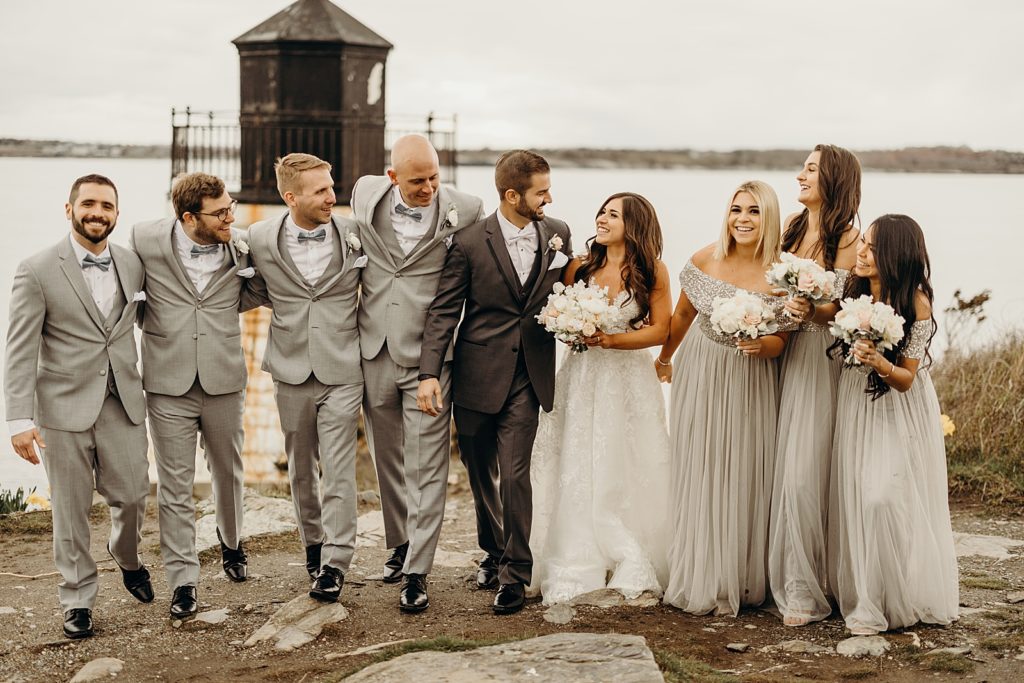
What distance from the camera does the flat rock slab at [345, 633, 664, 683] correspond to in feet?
17.0

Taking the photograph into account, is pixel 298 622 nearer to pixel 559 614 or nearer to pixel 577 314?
pixel 559 614

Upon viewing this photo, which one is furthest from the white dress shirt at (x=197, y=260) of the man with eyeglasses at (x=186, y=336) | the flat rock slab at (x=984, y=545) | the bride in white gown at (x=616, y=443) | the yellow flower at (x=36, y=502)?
the flat rock slab at (x=984, y=545)

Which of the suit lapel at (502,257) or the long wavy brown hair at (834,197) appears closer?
the long wavy brown hair at (834,197)

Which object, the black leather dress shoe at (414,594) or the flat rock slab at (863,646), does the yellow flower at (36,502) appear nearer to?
the black leather dress shoe at (414,594)

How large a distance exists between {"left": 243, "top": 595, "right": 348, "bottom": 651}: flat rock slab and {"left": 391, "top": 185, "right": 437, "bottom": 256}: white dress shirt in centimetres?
192

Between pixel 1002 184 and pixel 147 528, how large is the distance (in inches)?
1660

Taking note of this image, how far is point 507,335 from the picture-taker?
655 centimetres

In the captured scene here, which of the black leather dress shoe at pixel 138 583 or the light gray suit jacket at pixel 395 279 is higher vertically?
the light gray suit jacket at pixel 395 279

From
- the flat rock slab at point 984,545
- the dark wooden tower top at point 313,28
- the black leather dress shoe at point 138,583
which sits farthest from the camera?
the dark wooden tower top at point 313,28

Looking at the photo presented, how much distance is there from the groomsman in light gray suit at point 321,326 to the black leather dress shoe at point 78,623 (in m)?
1.12

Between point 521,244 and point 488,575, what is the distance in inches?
74.6

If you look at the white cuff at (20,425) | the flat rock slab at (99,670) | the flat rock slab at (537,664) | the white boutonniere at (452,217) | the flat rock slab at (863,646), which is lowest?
the flat rock slab at (99,670)

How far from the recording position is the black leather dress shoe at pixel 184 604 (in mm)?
6539

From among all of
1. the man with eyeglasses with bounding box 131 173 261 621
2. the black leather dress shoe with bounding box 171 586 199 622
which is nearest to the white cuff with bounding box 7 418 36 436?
the man with eyeglasses with bounding box 131 173 261 621
